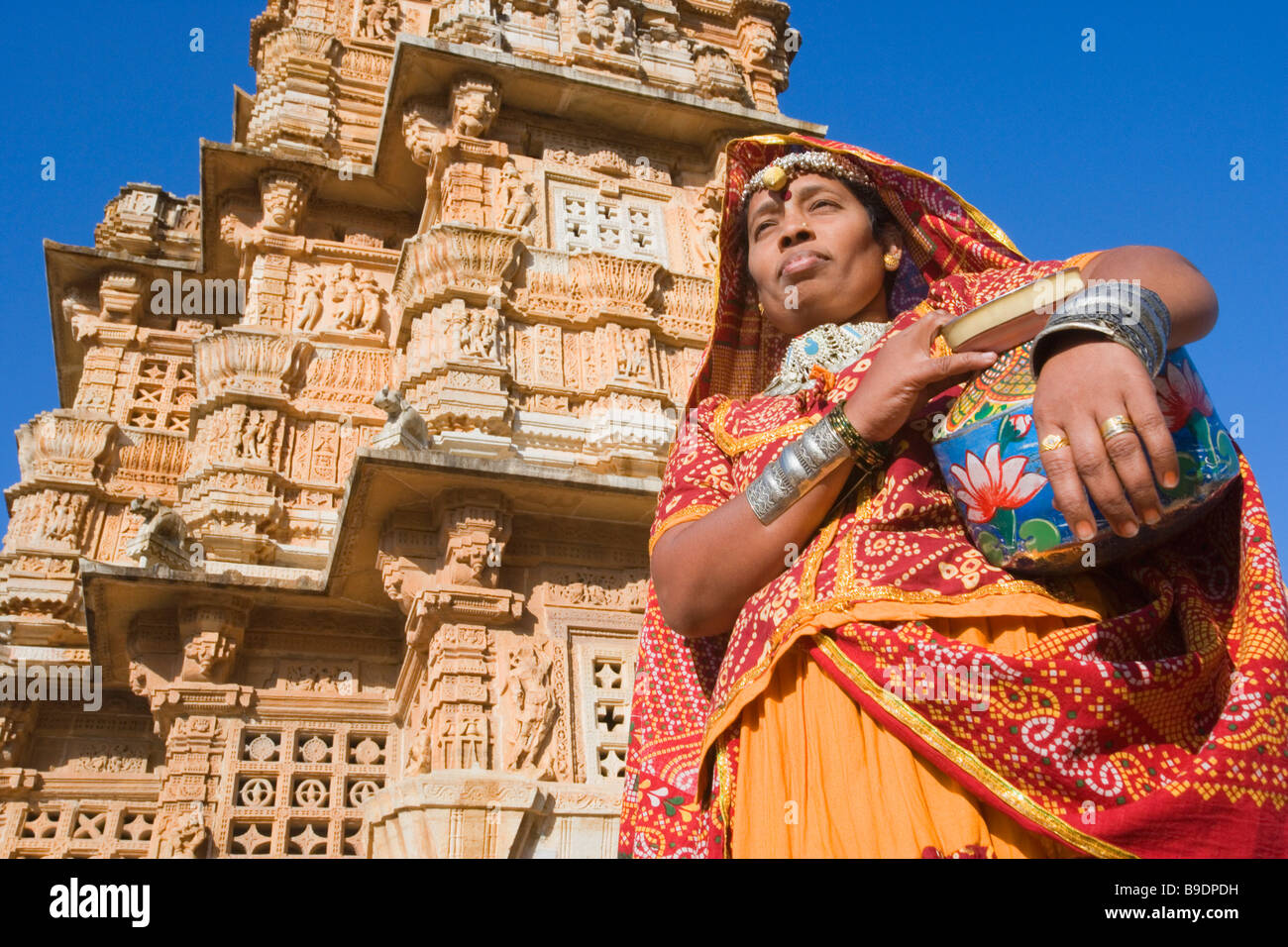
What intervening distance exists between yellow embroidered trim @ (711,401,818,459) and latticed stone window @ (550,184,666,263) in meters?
5.65

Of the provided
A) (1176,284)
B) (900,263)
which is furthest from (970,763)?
(900,263)

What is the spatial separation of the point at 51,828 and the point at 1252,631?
853cm

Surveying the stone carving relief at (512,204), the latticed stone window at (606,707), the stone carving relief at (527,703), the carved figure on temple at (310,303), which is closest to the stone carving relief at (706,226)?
the stone carving relief at (512,204)

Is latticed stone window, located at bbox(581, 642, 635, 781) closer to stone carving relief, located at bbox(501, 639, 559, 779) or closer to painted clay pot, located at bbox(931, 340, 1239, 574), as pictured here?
stone carving relief, located at bbox(501, 639, 559, 779)

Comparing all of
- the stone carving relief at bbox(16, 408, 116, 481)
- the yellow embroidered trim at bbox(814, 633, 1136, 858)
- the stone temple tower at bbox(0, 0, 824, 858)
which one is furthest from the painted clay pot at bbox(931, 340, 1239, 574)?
the stone carving relief at bbox(16, 408, 116, 481)

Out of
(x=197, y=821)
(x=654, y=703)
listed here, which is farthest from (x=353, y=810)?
(x=654, y=703)

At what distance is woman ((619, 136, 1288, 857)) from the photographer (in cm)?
149

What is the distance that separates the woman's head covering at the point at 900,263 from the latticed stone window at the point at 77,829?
22.3ft

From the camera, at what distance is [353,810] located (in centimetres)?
636

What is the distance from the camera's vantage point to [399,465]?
557 cm

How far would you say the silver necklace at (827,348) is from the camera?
7.44 feet

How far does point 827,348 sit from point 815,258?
0.67ft

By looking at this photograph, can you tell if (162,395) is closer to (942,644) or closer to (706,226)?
(706,226)
